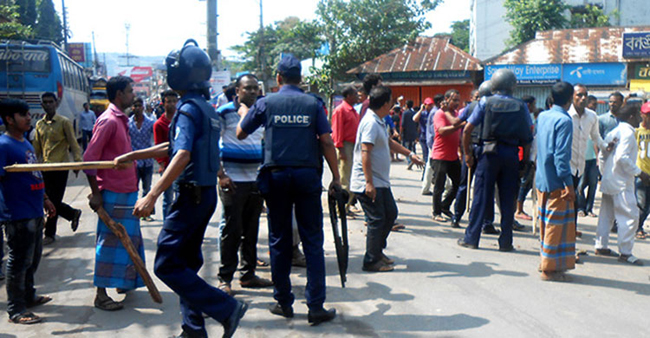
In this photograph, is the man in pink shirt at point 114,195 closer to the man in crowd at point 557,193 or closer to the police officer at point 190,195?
the police officer at point 190,195

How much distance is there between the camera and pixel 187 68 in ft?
12.7

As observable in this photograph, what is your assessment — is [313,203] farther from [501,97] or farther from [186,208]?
[501,97]

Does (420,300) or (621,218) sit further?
(621,218)

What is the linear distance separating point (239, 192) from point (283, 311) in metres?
1.14

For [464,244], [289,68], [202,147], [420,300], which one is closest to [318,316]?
[420,300]

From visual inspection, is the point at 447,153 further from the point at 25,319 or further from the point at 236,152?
the point at 25,319

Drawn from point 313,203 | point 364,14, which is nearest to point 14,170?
point 313,203

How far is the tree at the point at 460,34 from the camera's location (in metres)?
62.1

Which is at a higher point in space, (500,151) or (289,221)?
(500,151)

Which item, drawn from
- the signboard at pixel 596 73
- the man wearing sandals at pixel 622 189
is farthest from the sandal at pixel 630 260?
the signboard at pixel 596 73

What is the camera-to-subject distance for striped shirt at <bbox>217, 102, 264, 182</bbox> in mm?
5242

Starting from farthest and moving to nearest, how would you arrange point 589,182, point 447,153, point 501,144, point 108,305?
point 589,182 → point 447,153 → point 501,144 → point 108,305

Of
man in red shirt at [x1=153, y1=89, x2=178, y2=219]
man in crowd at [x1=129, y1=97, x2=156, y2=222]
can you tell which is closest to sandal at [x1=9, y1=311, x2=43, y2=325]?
man in red shirt at [x1=153, y1=89, x2=178, y2=219]

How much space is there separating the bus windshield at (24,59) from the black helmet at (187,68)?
16.4 m
